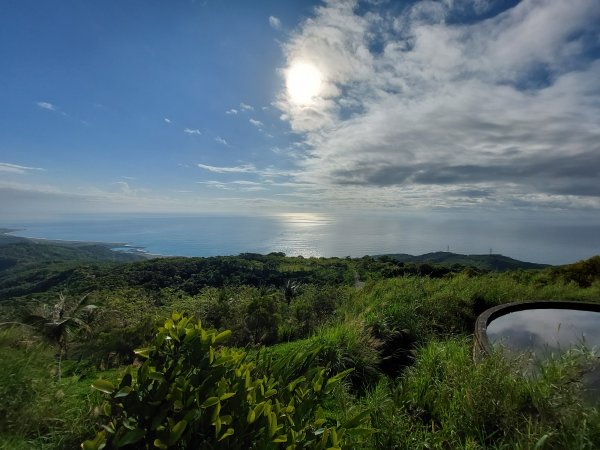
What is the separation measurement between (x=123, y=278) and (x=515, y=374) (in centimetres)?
5948

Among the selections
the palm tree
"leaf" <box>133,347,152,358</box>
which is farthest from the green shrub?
the palm tree

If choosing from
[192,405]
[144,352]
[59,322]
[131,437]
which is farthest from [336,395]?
[59,322]

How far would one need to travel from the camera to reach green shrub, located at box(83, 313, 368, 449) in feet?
5.68

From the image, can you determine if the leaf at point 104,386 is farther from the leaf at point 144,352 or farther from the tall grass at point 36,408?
the tall grass at point 36,408

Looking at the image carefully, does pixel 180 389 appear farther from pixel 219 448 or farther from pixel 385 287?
pixel 385 287

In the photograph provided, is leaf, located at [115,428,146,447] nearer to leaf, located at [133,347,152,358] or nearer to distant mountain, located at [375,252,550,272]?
leaf, located at [133,347,152,358]

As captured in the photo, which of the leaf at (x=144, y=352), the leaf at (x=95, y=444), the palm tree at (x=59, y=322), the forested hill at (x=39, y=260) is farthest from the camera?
the forested hill at (x=39, y=260)

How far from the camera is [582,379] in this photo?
142 inches

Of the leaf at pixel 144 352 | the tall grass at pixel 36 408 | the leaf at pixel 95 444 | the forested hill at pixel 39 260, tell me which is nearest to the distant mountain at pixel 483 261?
the tall grass at pixel 36 408

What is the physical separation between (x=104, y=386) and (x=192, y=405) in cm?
46

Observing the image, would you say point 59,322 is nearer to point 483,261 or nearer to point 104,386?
point 104,386

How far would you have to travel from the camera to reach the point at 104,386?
1749mm

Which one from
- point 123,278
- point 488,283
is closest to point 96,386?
point 488,283

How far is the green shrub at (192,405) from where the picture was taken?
1.73 m
